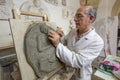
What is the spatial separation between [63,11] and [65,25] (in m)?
0.24

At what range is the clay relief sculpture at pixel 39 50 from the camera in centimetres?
83

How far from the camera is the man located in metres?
1.00

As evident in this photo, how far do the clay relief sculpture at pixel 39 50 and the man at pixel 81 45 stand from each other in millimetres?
55

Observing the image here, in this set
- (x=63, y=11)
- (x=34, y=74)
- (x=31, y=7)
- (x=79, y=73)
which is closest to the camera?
(x=34, y=74)

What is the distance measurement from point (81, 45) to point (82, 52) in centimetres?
8

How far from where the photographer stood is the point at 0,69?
1.05 m

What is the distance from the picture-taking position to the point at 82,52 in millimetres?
1035

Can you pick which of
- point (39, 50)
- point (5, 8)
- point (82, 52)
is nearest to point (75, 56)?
point (82, 52)

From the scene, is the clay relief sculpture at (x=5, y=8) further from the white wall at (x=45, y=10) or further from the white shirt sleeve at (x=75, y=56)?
the white shirt sleeve at (x=75, y=56)

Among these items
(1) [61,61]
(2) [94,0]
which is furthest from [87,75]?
(2) [94,0]

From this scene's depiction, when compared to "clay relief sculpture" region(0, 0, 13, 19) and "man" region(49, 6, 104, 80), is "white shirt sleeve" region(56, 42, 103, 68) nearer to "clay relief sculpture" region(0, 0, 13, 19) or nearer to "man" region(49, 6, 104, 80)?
"man" region(49, 6, 104, 80)


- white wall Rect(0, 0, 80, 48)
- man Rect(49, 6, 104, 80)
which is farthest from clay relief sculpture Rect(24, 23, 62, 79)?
white wall Rect(0, 0, 80, 48)

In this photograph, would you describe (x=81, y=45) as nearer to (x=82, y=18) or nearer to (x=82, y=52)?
(x=82, y=52)

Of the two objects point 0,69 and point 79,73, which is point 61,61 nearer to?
point 79,73
